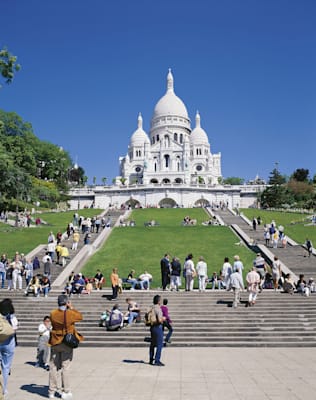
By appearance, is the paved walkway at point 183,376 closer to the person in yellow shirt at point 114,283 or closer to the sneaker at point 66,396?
the sneaker at point 66,396

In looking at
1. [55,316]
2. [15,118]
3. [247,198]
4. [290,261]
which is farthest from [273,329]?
[247,198]

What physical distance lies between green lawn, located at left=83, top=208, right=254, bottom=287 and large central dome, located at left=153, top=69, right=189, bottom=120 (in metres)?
89.2

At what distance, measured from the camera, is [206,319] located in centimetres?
1309

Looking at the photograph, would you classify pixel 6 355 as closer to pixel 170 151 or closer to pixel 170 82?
pixel 170 151

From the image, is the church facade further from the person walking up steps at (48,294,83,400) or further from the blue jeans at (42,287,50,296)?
the person walking up steps at (48,294,83,400)

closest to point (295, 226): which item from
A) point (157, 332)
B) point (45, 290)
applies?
point (45, 290)

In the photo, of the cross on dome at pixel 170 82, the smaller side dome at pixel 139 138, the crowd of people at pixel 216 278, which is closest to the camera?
the crowd of people at pixel 216 278

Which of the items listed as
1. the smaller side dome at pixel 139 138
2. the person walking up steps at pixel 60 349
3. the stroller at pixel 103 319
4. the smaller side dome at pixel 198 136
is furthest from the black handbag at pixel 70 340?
the smaller side dome at pixel 198 136

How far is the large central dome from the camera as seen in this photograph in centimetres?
11700

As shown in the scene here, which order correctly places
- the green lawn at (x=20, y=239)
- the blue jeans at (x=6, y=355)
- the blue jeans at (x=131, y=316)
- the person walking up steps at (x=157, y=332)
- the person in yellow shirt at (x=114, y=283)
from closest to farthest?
the blue jeans at (x=6, y=355) < the person walking up steps at (x=157, y=332) < the blue jeans at (x=131, y=316) < the person in yellow shirt at (x=114, y=283) < the green lawn at (x=20, y=239)

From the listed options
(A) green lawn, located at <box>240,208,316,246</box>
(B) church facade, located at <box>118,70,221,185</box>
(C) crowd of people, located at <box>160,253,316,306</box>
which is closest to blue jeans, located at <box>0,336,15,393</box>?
(C) crowd of people, located at <box>160,253,316,306</box>

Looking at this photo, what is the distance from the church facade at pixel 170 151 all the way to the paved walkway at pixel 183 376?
86318mm

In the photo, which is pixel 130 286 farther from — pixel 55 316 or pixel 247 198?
pixel 247 198

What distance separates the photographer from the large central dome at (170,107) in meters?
117
